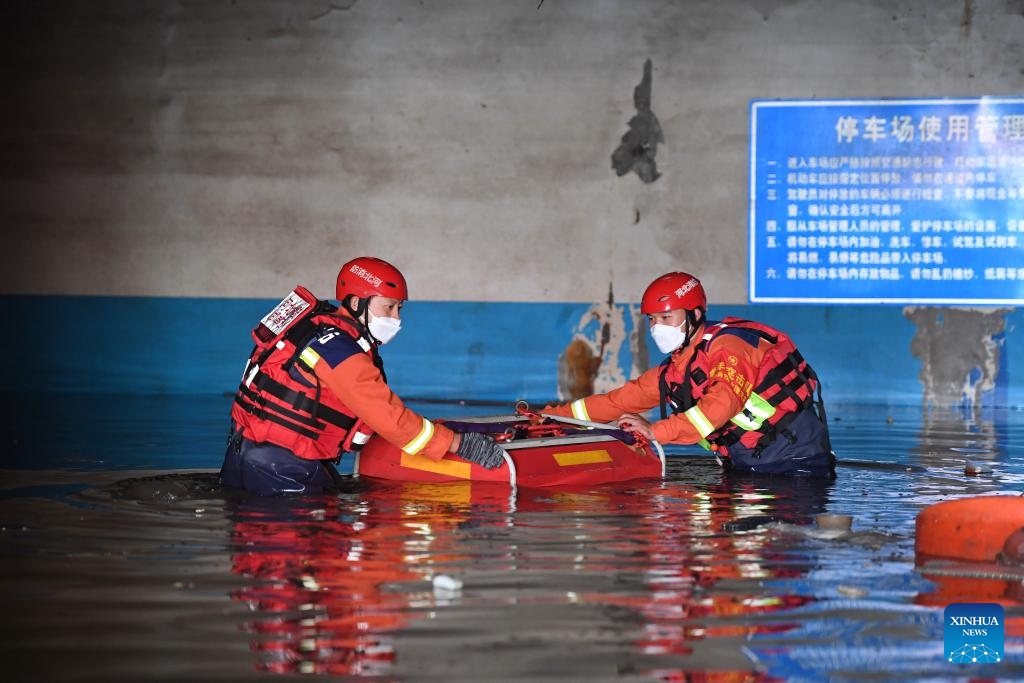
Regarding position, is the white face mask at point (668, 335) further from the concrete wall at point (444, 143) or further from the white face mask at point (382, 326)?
the concrete wall at point (444, 143)

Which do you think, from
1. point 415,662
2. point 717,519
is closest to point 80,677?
point 415,662

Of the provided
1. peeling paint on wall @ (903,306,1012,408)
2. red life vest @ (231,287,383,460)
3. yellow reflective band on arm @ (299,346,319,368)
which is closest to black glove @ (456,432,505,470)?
red life vest @ (231,287,383,460)

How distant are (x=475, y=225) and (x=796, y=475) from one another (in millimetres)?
5667

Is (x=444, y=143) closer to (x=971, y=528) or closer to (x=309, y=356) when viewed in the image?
(x=309, y=356)

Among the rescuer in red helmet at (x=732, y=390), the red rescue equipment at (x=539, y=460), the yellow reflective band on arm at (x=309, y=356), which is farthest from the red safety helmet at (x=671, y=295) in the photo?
the yellow reflective band on arm at (x=309, y=356)

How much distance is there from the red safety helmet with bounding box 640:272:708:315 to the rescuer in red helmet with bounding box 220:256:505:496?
112 cm

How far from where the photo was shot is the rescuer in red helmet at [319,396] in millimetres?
5406

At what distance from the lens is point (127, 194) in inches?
468

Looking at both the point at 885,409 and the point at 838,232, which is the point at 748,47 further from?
the point at 885,409

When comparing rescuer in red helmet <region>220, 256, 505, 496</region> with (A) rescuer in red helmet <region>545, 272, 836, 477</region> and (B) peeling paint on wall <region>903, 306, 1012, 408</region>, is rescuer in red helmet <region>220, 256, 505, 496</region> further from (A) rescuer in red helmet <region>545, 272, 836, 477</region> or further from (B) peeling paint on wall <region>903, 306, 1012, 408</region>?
(B) peeling paint on wall <region>903, 306, 1012, 408</region>

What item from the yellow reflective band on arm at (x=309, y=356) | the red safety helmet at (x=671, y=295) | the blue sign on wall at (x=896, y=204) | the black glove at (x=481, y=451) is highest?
the blue sign on wall at (x=896, y=204)

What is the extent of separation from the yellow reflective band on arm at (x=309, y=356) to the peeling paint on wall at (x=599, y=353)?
20.1ft

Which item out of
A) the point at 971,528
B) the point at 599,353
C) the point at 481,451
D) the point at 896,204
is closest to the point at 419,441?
the point at 481,451

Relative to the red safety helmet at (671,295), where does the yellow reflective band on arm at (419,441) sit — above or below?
below
